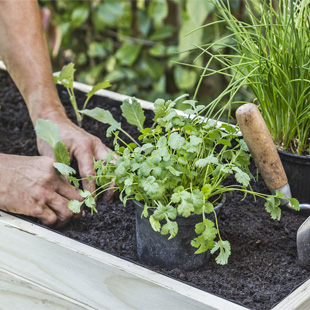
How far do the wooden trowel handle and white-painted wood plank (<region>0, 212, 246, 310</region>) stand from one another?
0.25m

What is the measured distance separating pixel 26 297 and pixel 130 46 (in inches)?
78.8

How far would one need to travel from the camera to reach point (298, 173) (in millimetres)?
1077

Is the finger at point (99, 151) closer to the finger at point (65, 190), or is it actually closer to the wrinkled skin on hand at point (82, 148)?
the wrinkled skin on hand at point (82, 148)

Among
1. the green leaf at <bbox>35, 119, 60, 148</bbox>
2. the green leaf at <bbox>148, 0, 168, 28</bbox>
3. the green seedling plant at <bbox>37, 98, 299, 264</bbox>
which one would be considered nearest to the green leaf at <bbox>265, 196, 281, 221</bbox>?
the green seedling plant at <bbox>37, 98, 299, 264</bbox>

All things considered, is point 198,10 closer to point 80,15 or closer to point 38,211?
point 80,15

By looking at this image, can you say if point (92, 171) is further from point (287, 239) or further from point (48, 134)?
point (287, 239)

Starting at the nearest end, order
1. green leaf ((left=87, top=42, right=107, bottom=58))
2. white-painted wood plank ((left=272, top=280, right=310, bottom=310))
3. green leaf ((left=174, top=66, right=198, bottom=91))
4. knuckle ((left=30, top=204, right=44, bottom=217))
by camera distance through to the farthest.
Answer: white-painted wood plank ((left=272, top=280, right=310, bottom=310))
knuckle ((left=30, top=204, right=44, bottom=217))
green leaf ((left=174, top=66, right=198, bottom=91))
green leaf ((left=87, top=42, right=107, bottom=58))

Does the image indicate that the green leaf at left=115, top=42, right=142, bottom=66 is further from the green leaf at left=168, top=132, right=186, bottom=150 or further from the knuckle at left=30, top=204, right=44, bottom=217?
the green leaf at left=168, top=132, right=186, bottom=150

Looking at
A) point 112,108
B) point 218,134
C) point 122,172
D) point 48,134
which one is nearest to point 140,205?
point 122,172

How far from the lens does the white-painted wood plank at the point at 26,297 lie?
36.0 inches

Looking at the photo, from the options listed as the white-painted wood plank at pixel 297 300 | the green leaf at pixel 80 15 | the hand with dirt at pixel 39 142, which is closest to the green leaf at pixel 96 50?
the green leaf at pixel 80 15

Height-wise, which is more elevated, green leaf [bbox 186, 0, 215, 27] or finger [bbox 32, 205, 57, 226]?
green leaf [bbox 186, 0, 215, 27]

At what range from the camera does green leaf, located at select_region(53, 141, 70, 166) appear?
1.01 meters

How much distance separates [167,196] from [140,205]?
67 millimetres
